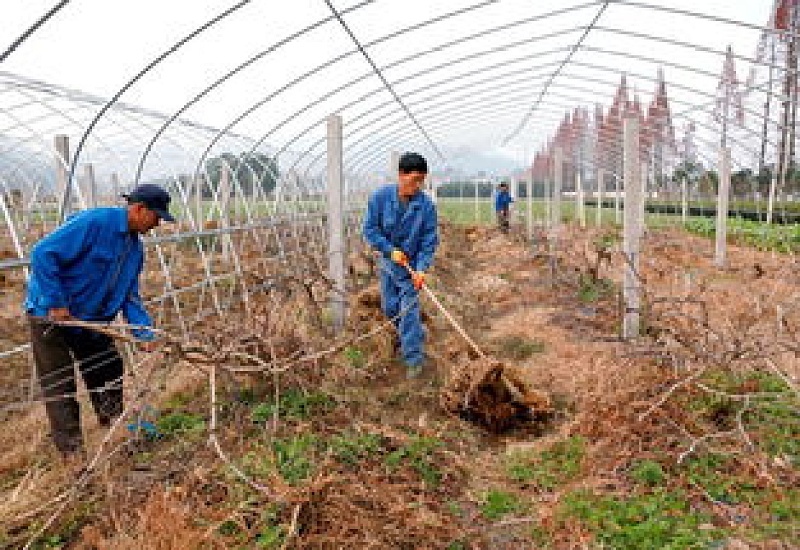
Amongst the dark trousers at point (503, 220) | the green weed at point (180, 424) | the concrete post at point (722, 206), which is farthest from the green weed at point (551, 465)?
the dark trousers at point (503, 220)

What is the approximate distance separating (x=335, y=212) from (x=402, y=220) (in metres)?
1.18

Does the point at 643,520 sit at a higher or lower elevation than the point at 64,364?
lower

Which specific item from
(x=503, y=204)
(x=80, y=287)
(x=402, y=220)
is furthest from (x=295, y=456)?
(x=503, y=204)

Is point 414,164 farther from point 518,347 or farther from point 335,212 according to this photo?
point 518,347

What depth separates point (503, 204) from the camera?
17078 millimetres

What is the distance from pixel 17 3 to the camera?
4.09 metres

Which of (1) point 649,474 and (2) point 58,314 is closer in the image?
(1) point 649,474

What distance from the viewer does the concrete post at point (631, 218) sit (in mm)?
5461

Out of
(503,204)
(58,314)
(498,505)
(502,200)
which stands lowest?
(498,505)

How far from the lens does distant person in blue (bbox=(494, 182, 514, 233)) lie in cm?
1661

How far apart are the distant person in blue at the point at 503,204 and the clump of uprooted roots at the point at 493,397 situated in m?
12.4

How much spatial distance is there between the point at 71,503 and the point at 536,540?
7.37ft

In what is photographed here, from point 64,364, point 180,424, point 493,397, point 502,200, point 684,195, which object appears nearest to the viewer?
Result: point 64,364

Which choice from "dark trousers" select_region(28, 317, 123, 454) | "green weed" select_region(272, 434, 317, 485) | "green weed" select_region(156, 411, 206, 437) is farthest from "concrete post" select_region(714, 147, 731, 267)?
"dark trousers" select_region(28, 317, 123, 454)
